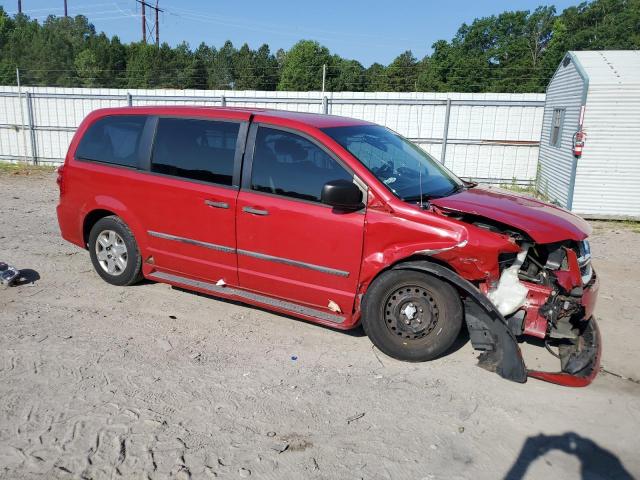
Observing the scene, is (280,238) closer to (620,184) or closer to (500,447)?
(500,447)

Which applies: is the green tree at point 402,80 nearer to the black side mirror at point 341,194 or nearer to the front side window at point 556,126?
the front side window at point 556,126

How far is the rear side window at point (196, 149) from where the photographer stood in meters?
4.86

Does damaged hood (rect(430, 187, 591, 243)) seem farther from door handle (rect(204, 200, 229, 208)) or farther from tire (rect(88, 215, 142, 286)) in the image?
tire (rect(88, 215, 142, 286))

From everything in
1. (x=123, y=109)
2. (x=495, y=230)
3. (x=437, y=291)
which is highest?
(x=123, y=109)

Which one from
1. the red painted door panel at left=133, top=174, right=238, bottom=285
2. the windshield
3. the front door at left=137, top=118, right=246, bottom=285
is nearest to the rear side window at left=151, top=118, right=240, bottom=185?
the front door at left=137, top=118, right=246, bottom=285

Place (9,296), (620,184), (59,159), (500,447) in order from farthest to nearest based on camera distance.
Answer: (59,159) → (620,184) → (9,296) → (500,447)

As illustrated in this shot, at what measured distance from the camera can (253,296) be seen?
16.0 ft

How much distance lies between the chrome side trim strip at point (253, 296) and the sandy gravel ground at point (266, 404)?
254mm

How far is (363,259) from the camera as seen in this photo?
4.27 metres

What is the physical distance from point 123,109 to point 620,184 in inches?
361

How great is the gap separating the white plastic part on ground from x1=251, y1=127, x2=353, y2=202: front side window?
1.43 metres

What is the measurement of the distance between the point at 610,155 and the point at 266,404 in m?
9.29

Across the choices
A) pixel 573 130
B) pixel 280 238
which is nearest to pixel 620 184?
pixel 573 130

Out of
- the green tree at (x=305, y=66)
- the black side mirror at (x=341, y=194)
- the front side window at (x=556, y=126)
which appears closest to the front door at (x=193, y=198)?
the black side mirror at (x=341, y=194)
